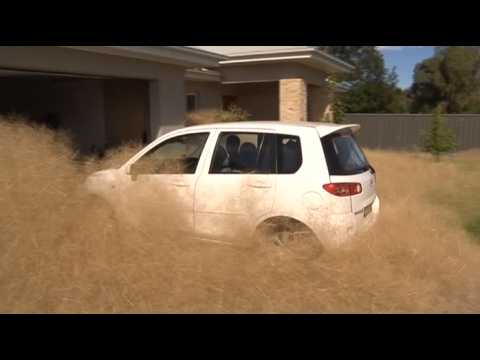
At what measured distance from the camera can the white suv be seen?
4.52m

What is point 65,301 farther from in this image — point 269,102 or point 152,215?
point 269,102

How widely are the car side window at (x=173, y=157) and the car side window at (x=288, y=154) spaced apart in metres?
1.03

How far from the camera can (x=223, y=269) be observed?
4652 millimetres

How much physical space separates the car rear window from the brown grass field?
773 millimetres

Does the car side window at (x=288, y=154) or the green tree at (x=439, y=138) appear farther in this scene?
the green tree at (x=439, y=138)

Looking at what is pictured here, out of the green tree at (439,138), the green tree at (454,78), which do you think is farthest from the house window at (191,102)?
the green tree at (454,78)

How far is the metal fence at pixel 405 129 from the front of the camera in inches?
756

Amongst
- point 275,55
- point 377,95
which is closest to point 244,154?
point 275,55

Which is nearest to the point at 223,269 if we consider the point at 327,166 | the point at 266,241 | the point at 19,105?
the point at 266,241

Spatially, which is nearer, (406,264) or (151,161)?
(406,264)

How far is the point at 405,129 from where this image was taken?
19.8 m

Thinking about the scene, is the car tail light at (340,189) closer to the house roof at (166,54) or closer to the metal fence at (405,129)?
the house roof at (166,54)

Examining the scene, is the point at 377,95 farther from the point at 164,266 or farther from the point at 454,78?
the point at 164,266

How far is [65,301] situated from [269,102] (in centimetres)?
1640
